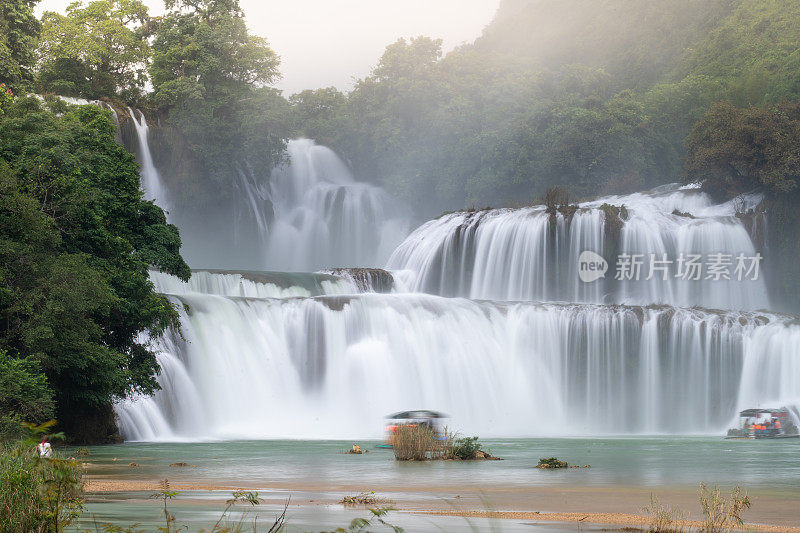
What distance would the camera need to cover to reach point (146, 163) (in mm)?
70438

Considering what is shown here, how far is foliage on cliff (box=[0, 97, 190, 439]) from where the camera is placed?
1029 inches

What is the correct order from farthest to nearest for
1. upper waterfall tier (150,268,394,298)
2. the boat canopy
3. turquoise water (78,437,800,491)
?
upper waterfall tier (150,268,394,298) < the boat canopy < turquoise water (78,437,800,491)

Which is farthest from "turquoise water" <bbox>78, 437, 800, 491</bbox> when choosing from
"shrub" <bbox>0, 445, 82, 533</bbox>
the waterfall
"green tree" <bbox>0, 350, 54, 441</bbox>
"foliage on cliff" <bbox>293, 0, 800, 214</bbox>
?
"foliage on cliff" <bbox>293, 0, 800, 214</bbox>

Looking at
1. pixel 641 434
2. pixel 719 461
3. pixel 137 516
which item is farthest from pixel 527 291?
pixel 137 516

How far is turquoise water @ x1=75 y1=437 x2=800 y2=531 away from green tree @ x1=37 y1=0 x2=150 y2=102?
4546 cm

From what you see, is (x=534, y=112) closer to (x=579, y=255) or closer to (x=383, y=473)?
(x=579, y=255)

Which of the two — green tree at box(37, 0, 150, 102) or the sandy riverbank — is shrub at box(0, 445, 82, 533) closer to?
the sandy riverbank

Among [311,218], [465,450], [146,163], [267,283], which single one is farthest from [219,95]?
[465,450]

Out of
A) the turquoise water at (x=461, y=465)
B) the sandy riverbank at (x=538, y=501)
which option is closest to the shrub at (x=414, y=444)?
the turquoise water at (x=461, y=465)

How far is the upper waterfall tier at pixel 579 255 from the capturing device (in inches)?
2290

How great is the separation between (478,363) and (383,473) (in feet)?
85.2

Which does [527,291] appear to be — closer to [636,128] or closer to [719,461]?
[636,128]

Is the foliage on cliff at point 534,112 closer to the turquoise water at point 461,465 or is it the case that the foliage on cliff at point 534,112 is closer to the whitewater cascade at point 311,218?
the whitewater cascade at point 311,218

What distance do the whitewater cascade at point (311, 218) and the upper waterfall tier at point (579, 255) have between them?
22571 millimetres
